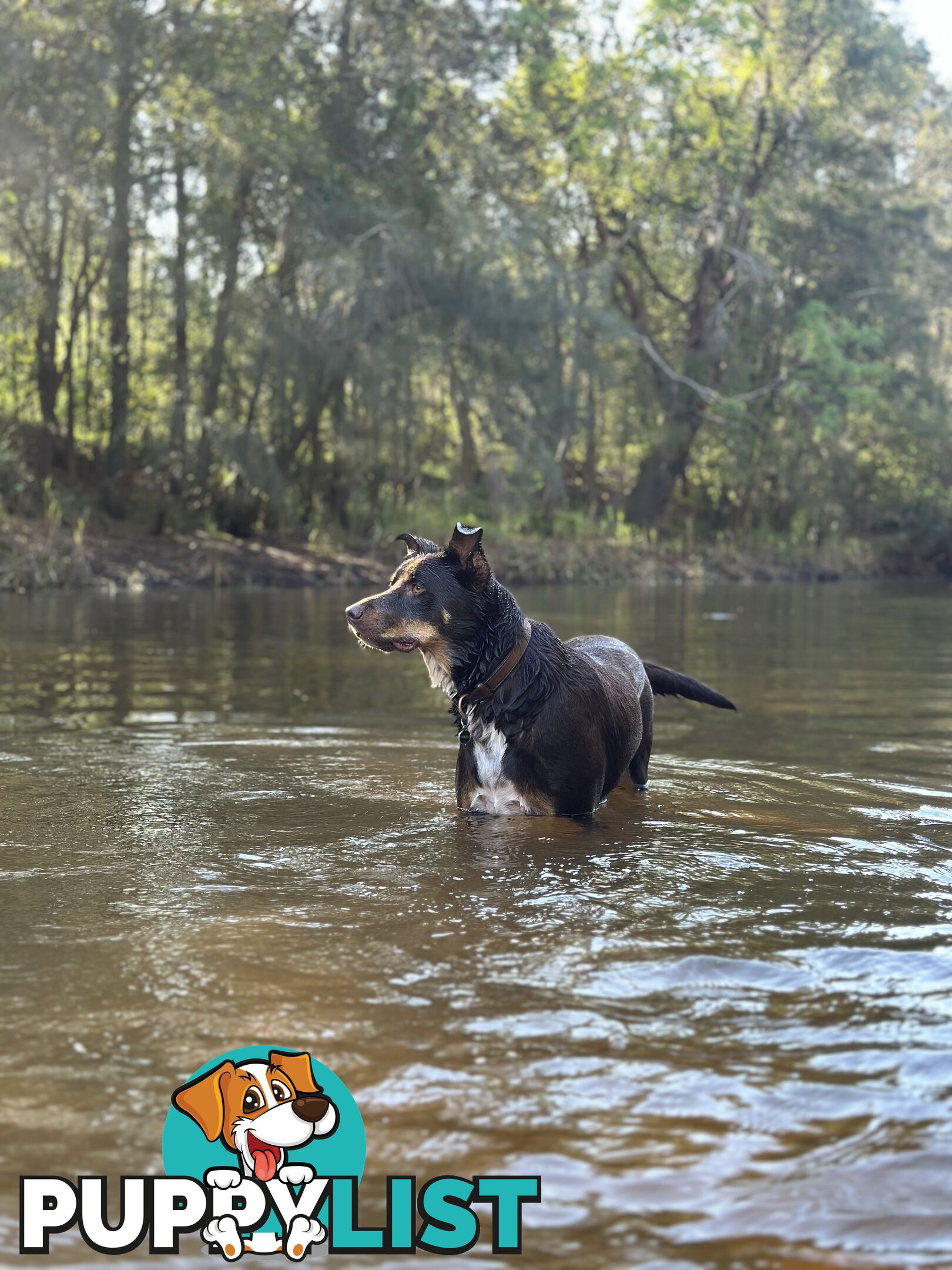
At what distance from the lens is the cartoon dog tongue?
327 centimetres

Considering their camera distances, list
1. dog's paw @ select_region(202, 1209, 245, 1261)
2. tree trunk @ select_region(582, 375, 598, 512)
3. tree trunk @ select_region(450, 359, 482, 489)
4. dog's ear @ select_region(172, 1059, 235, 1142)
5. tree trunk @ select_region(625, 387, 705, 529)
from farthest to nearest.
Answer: tree trunk @ select_region(625, 387, 705, 529)
tree trunk @ select_region(582, 375, 598, 512)
tree trunk @ select_region(450, 359, 482, 489)
dog's ear @ select_region(172, 1059, 235, 1142)
dog's paw @ select_region(202, 1209, 245, 1261)

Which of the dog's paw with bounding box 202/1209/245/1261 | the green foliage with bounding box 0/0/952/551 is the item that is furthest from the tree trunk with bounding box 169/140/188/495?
the dog's paw with bounding box 202/1209/245/1261

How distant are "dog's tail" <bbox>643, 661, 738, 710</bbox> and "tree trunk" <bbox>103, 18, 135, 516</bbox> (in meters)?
27.1

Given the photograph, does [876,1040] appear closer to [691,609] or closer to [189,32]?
[691,609]

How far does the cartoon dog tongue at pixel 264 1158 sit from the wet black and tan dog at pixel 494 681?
3613 mm

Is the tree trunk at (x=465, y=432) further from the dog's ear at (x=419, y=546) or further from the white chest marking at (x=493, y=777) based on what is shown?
the white chest marking at (x=493, y=777)

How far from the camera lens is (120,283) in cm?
3297

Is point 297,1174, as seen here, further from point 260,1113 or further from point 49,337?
point 49,337

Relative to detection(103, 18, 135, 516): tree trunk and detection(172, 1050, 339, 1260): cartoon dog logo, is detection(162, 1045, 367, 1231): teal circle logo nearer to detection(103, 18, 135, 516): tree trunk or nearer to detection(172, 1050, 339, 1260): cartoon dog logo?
detection(172, 1050, 339, 1260): cartoon dog logo

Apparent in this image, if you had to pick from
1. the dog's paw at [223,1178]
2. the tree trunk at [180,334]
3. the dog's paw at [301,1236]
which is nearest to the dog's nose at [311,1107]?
the dog's paw at [223,1178]

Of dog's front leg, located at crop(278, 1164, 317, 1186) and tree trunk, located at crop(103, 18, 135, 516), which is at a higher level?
tree trunk, located at crop(103, 18, 135, 516)

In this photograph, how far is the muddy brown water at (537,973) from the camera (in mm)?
3152

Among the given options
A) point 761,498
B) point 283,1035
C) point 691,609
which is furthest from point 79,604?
point 761,498

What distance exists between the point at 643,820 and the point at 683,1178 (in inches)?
160
